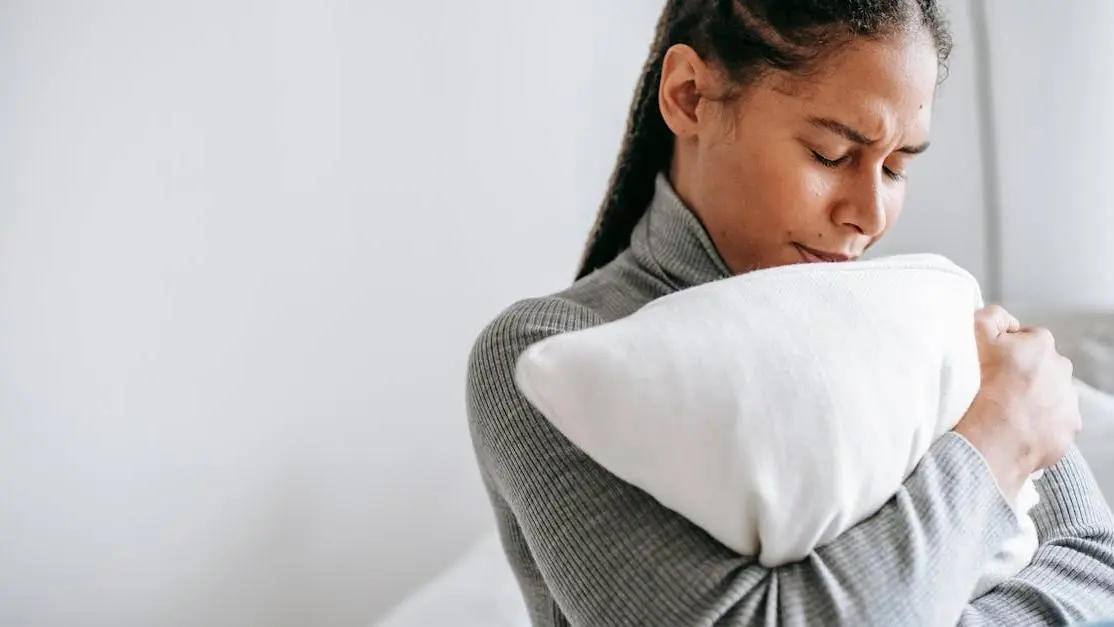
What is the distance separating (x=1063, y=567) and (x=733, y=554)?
11.2 inches

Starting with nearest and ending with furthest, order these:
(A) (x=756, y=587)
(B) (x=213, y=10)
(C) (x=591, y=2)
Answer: (A) (x=756, y=587)
(B) (x=213, y=10)
(C) (x=591, y=2)

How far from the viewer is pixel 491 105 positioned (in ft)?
4.99

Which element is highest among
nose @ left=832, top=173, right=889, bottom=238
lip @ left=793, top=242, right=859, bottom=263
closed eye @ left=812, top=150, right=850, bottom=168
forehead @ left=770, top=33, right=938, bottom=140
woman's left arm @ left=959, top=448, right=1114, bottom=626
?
forehead @ left=770, top=33, right=938, bottom=140

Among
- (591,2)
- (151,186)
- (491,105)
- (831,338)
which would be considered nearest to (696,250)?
(831,338)

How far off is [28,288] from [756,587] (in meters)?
0.70

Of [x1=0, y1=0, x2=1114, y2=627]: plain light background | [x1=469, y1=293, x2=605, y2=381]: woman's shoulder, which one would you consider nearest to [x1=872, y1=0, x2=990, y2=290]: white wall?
[x1=0, y1=0, x2=1114, y2=627]: plain light background

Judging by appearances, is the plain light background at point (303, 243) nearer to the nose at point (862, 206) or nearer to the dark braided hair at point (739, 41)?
the dark braided hair at point (739, 41)

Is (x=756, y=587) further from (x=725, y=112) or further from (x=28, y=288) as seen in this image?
(x=28, y=288)

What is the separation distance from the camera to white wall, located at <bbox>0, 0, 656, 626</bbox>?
1009 mm

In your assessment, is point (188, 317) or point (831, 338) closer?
point (831, 338)

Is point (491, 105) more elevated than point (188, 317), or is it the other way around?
point (491, 105)

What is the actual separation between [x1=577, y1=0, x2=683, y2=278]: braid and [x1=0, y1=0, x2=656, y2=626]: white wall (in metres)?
0.36

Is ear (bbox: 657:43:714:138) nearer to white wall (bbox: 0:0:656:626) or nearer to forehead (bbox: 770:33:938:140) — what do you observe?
forehead (bbox: 770:33:938:140)

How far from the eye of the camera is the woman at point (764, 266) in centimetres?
64
